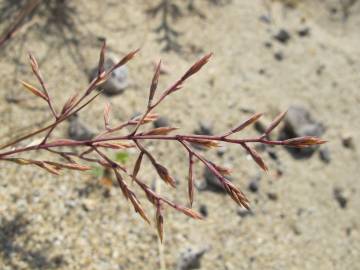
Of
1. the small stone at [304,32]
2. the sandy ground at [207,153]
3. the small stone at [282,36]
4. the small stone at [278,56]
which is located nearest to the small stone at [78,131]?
the sandy ground at [207,153]

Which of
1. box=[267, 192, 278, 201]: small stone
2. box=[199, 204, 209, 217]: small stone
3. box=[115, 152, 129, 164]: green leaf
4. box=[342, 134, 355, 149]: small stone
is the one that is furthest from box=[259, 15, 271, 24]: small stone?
box=[115, 152, 129, 164]: green leaf

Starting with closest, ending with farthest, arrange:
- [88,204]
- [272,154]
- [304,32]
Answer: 1. [88,204]
2. [272,154]
3. [304,32]

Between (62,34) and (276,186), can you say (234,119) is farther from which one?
(62,34)

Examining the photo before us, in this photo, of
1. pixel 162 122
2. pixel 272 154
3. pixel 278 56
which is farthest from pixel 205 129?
pixel 278 56

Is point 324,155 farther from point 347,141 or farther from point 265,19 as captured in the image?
point 265,19

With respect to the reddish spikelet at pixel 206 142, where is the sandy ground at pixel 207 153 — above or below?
above

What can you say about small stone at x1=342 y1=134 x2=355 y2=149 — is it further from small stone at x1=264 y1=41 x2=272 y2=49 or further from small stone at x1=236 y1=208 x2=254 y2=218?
small stone at x1=236 y1=208 x2=254 y2=218

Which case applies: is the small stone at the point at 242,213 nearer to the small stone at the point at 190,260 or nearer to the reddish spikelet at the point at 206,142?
the small stone at the point at 190,260
